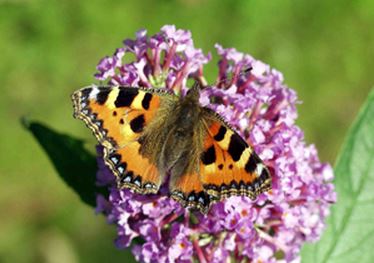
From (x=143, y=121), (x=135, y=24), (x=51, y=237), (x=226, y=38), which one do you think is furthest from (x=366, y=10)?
(x=143, y=121)

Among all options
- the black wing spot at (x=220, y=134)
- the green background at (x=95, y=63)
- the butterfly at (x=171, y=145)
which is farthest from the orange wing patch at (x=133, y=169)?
the green background at (x=95, y=63)

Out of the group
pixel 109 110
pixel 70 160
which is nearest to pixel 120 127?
pixel 109 110

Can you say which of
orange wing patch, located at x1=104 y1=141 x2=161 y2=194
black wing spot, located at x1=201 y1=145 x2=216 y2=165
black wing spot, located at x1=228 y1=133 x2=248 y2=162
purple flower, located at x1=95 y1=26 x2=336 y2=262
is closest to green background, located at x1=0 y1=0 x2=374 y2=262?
purple flower, located at x1=95 y1=26 x2=336 y2=262

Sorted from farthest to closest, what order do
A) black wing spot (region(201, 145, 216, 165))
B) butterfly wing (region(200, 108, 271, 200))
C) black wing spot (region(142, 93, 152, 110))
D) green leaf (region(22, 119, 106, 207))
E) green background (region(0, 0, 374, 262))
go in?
green background (region(0, 0, 374, 262)) < green leaf (region(22, 119, 106, 207)) < black wing spot (region(142, 93, 152, 110)) < black wing spot (region(201, 145, 216, 165)) < butterfly wing (region(200, 108, 271, 200))

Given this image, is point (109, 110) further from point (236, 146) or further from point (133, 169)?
point (236, 146)

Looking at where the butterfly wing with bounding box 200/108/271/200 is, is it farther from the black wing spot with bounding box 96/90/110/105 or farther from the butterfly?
the black wing spot with bounding box 96/90/110/105

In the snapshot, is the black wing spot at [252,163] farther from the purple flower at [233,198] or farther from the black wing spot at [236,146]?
the purple flower at [233,198]

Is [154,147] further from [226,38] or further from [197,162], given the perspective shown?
[226,38]
